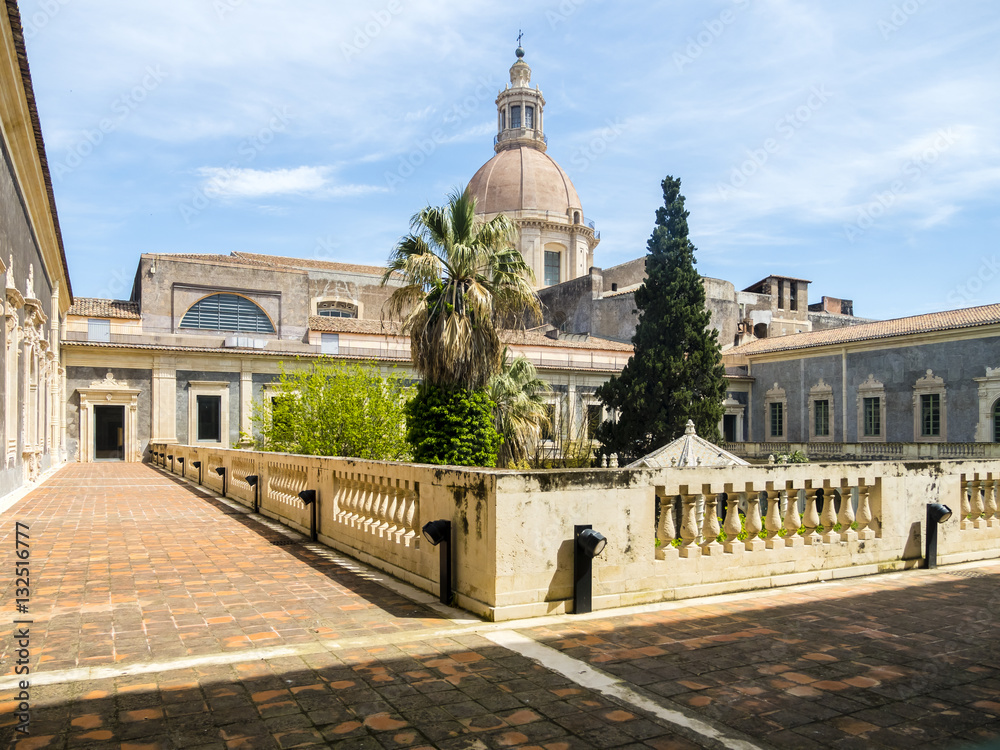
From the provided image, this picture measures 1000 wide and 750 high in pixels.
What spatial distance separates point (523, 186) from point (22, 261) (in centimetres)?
4001

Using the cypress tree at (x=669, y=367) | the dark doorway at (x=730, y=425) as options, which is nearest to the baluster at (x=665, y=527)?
the cypress tree at (x=669, y=367)

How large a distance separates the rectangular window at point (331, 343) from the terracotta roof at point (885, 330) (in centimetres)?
2252

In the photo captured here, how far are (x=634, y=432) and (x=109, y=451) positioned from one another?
2218 cm

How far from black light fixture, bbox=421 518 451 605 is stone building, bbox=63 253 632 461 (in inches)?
951

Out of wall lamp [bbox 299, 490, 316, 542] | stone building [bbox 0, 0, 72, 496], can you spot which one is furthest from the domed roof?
wall lamp [bbox 299, 490, 316, 542]

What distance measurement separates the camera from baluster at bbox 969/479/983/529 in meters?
7.72

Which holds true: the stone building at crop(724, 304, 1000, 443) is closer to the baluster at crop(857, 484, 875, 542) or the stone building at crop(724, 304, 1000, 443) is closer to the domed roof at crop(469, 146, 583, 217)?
the domed roof at crop(469, 146, 583, 217)

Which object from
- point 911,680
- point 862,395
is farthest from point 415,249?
point 862,395

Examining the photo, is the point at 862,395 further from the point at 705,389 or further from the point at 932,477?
the point at 932,477

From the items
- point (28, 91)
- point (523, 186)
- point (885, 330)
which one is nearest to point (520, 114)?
point (523, 186)

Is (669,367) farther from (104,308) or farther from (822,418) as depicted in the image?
(104,308)

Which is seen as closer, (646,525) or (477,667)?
(477,667)

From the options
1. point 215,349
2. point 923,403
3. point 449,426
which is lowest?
point 449,426

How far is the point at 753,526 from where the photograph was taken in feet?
20.3
